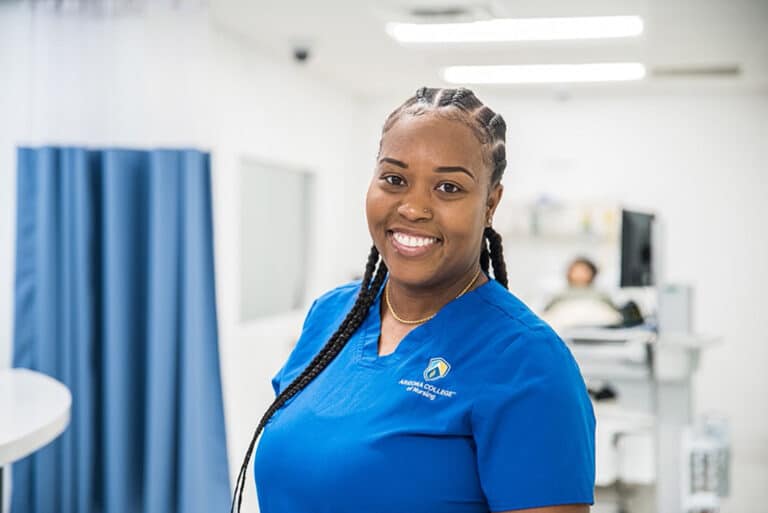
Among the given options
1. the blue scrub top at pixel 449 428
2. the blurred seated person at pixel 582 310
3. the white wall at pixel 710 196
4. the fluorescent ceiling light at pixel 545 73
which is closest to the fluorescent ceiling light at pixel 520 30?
the fluorescent ceiling light at pixel 545 73

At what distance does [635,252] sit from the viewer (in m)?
3.79

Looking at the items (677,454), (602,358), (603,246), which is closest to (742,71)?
(603,246)

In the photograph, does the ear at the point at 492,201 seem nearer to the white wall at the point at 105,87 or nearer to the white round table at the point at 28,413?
the white round table at the point at 28,413

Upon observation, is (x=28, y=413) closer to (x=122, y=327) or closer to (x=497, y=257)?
(x=122, y=327)

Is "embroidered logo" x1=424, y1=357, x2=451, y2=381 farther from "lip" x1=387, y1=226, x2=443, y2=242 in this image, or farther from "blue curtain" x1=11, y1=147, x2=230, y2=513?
"blue curtain" x1=11, y1=147, x2=230, y2=513

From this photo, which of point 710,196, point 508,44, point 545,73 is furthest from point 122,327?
point 710,196

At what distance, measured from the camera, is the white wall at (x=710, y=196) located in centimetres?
568

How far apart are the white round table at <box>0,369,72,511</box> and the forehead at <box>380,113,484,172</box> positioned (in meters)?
1.10

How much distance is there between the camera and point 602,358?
3957 mm

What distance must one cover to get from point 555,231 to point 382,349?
191 inches

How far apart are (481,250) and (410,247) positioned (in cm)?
19

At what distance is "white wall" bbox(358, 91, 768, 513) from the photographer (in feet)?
18.6

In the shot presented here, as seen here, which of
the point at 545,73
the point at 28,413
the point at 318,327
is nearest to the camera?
the point at 318,327

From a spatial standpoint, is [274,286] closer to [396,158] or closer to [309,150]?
[309,150]
